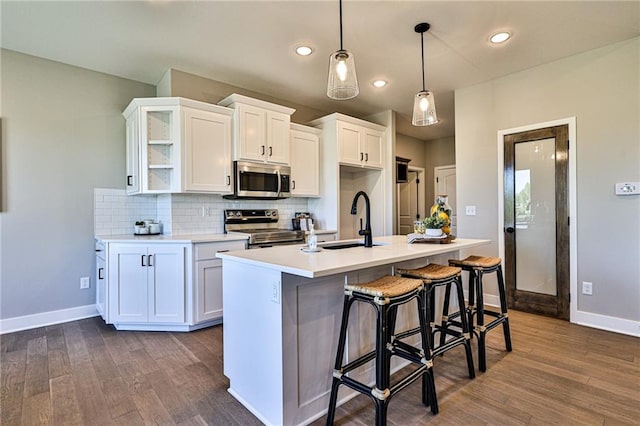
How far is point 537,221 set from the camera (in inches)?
143

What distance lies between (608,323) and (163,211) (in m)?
4.73

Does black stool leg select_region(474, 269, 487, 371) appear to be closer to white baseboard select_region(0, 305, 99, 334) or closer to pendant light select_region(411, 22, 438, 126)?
pendant light select_region(411, 22, 438, 126)

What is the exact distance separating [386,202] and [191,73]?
10.2ft

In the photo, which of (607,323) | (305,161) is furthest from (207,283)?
(607,323)

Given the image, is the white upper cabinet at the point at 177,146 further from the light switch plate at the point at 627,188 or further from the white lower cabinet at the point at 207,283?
the light switch plate at the point at 627,188

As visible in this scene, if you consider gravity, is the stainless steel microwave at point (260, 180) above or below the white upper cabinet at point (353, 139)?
below

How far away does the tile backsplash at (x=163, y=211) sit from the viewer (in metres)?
3.61

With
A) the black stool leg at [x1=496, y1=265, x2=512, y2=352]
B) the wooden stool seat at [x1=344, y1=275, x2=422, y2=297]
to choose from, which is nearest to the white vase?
the black stool leg at [x1=496, y1=265, x2=512, y2=352]

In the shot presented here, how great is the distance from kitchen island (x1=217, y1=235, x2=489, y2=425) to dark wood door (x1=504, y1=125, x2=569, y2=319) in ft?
7.63

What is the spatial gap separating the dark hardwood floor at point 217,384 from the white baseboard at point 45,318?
0.92 feet

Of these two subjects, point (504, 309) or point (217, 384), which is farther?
point (504, 309)

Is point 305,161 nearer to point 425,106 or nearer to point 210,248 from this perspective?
point 210,248

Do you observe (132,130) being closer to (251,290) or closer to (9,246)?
(9,246)

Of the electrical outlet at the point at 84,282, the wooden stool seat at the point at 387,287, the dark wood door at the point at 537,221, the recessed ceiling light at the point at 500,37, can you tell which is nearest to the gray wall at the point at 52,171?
the electrical outlet at the point at 84,282
